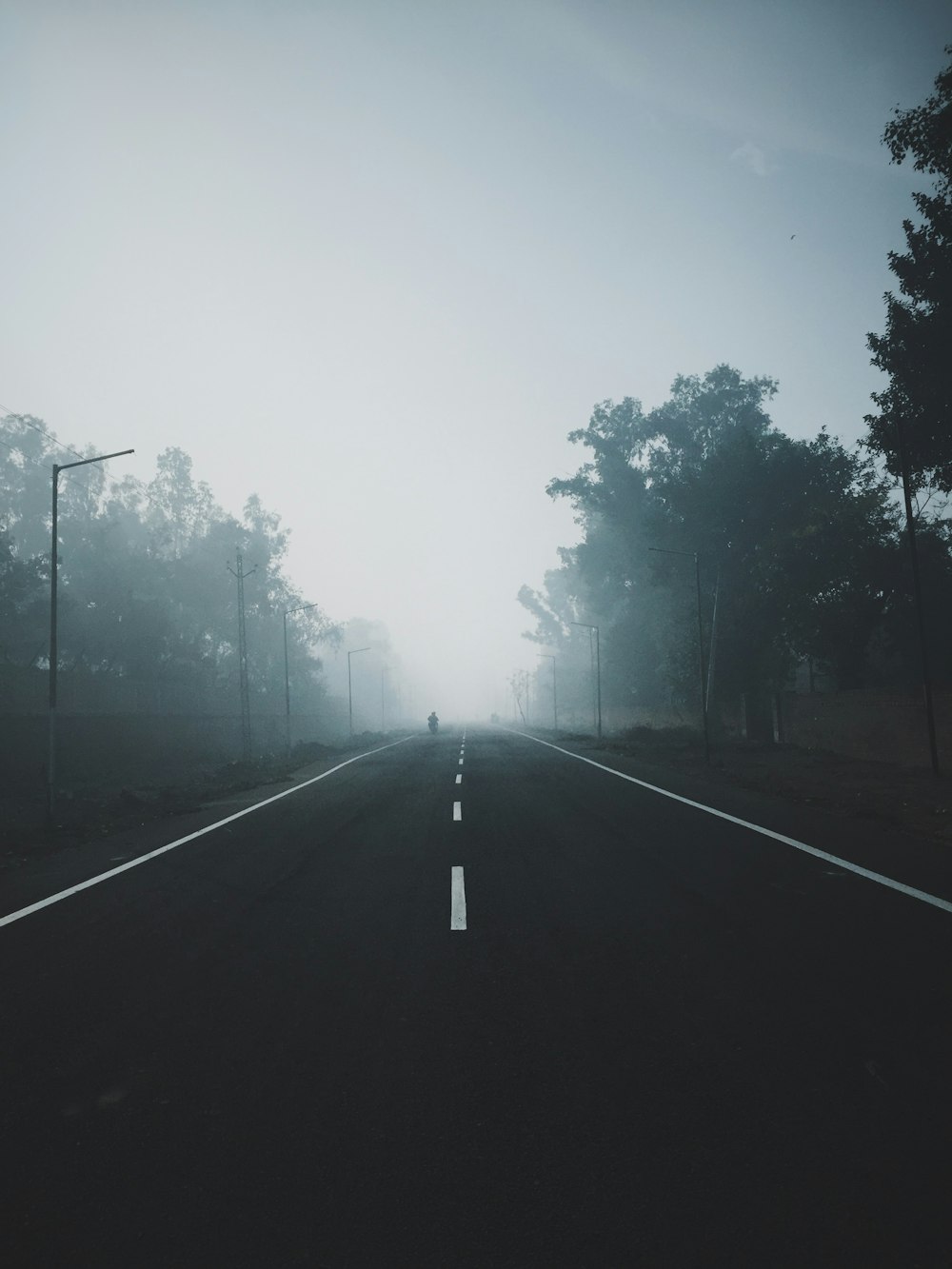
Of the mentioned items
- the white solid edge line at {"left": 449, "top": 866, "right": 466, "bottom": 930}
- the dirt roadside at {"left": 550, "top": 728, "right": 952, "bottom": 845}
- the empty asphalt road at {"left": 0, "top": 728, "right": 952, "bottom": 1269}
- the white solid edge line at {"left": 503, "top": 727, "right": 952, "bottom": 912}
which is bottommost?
the dirt roadside at {"left": 550, "top": 728, "right": 952, "bottom": 845}

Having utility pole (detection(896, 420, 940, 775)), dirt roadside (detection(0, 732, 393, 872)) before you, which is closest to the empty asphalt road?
dirt roadside (detection(0, 732, 393, 872))

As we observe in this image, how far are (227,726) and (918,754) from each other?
125ft

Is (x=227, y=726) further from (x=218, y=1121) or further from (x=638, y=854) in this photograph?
(x=218, y=1121)

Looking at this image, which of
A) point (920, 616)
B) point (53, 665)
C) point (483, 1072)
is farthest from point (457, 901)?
point (920, 616)

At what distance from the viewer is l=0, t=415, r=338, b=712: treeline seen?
4341cm

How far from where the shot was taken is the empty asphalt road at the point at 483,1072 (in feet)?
8.73

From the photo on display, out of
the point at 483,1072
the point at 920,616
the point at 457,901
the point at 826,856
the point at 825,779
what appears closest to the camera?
the point at 483,1072

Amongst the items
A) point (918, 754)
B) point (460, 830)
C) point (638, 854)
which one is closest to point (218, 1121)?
point (638, 854)

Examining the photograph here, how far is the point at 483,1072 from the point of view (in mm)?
3781

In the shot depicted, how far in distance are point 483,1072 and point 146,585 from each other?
5379cm

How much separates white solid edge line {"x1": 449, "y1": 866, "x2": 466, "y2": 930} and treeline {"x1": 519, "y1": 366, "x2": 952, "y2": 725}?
98.2 ft

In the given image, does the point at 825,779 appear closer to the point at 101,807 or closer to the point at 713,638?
the point at 101,807

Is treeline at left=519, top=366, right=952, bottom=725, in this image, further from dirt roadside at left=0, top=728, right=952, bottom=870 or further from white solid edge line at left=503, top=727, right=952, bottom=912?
white solid edge line at left=503, top=727, right=952, bottom=912

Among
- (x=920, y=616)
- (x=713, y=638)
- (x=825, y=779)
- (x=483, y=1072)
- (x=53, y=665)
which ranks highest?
(x=713, y=638)
